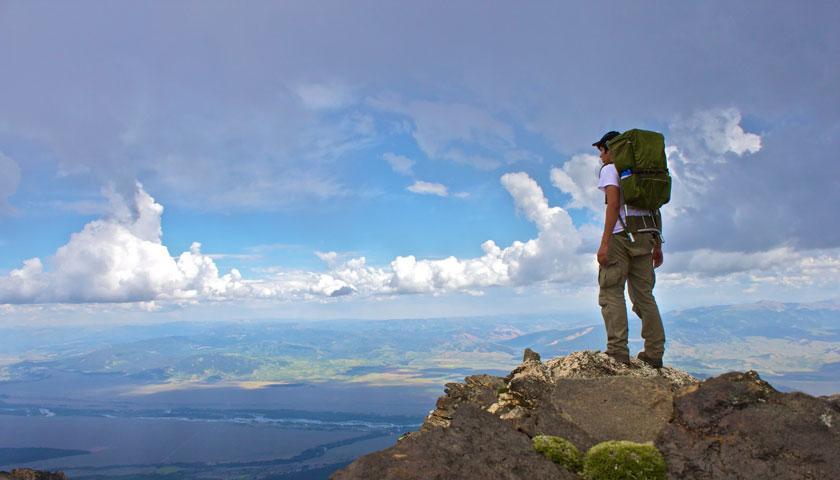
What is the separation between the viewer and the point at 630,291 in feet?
44.0

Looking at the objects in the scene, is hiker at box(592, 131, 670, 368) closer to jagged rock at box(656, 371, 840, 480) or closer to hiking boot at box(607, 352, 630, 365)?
hiking boot at box(607, 352, 630, 365)

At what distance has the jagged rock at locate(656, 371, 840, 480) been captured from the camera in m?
7.88

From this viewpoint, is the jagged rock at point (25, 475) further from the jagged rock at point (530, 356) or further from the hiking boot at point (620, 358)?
the hiking boot at point (620, 358)

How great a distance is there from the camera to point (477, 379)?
13.3 metres

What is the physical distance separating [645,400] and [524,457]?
3.53m

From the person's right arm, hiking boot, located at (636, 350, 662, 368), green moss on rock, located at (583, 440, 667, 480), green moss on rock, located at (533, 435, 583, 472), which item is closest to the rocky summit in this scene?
green moss on rock, located at (533, 435, 583, 472)

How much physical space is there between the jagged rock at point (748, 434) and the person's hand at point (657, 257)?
4.22 m

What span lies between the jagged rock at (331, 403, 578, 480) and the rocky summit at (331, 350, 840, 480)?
2cm

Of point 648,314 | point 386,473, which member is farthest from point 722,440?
point 386,473

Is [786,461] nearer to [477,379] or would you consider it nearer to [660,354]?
[660,354]

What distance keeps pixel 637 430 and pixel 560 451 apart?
2135 mm

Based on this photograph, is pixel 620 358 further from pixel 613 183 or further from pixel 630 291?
pixel 613 183

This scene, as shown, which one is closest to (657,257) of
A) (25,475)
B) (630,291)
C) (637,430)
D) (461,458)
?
(630,291)

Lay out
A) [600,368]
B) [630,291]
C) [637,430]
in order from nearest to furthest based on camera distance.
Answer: [637,430]
[600,368]
[630,291]
